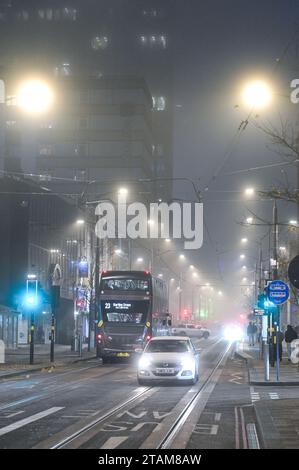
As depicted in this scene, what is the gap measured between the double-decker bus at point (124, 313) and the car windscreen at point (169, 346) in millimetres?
11634

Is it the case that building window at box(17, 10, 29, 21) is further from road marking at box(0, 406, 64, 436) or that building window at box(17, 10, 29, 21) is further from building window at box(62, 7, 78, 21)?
road marking at box(0, 406, 64, 436)

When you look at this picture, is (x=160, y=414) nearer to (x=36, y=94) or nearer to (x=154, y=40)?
(x=36, y=94)

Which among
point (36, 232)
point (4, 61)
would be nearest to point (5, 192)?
point (36, 232)

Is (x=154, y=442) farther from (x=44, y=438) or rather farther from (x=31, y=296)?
(x=31, y=296)

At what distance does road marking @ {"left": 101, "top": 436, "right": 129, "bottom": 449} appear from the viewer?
12406mm

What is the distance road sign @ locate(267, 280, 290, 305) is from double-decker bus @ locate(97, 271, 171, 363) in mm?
14149

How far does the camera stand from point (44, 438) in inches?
528

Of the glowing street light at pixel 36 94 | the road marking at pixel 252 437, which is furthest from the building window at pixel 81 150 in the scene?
the road marking at pixel 252 437

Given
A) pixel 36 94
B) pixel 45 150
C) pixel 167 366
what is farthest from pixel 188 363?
pixel 45 150

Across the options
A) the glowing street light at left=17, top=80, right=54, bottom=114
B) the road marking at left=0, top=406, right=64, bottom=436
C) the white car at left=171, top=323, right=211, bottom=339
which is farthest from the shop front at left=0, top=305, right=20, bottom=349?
the road marking at left=0, top=406, right=64, bottom=436

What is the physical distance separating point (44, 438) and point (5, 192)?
4166 cm

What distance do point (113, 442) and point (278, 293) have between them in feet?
43.9

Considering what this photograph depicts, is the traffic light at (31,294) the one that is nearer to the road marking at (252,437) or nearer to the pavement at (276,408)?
the pavement at (276,408)

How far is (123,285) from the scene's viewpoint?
39594 millimetres
